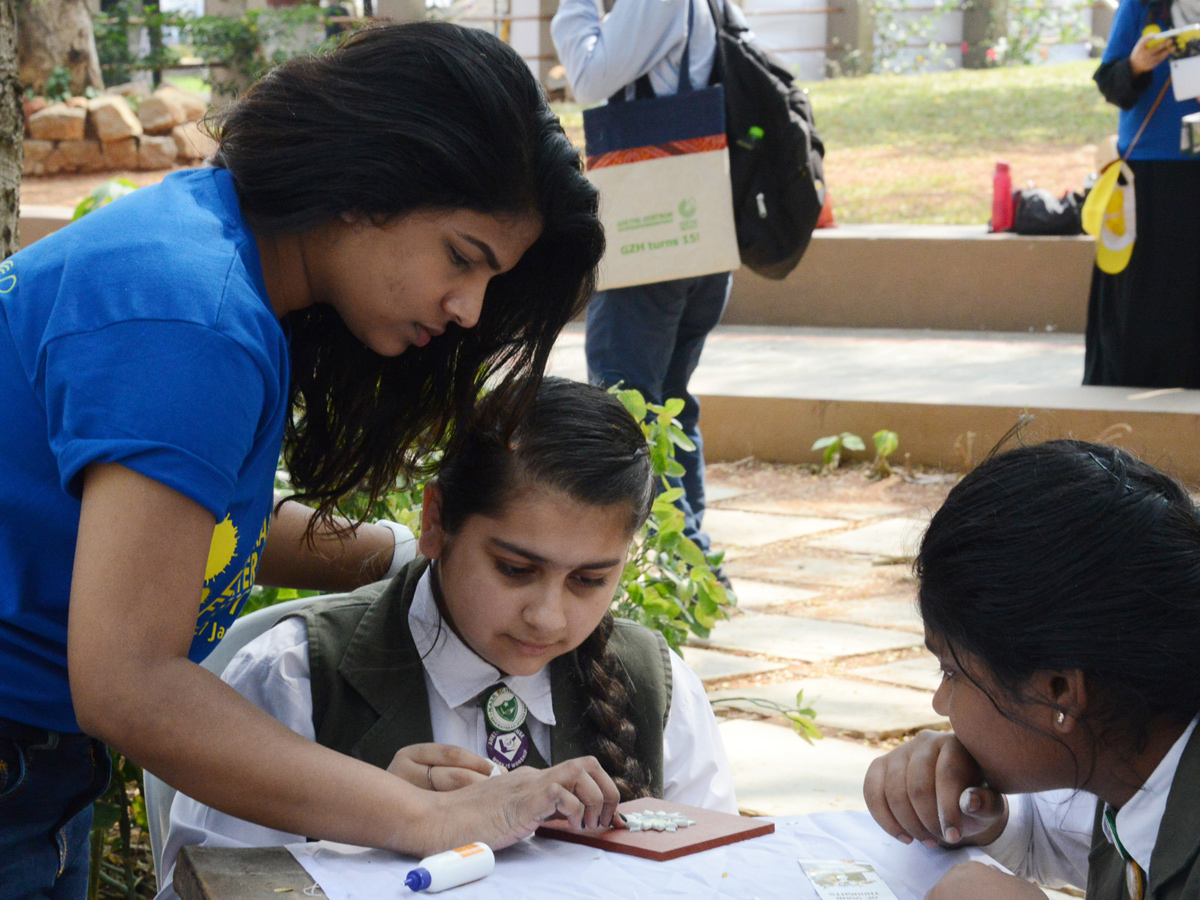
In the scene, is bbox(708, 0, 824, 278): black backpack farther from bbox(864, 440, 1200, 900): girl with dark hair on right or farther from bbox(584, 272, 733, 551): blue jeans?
bbox(864, 440, 1200, 900): girl with dark hair on right

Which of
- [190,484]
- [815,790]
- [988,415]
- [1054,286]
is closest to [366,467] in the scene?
[190,484]

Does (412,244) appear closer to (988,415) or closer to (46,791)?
(46,791)

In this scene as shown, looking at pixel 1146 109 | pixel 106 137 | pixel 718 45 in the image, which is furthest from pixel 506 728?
pixel 106 137

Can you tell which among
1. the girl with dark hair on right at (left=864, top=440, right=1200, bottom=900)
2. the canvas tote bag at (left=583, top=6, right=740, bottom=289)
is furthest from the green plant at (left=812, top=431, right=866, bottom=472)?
the girl with dark hair on right at (left=864, top=440, right=1200, bottom=900)

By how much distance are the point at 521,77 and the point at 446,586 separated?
0.71 meters

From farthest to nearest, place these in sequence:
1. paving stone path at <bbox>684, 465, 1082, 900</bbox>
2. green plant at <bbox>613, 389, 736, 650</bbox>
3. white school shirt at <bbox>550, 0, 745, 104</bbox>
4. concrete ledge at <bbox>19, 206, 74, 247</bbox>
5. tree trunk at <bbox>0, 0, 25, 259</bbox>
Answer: concrete ledge at <bbox>19, 206, 74, 247</bbox>
white school shirt at <bbox>550, 0, 745, 104</bbox>
paving stone path at <bbox>684, 465, 1082, 900</bbox>
green plant at <bbox>613, 389, 736, 650</bbox>
tree trunk at <bbox>0, 0, 25, 259</bbox>

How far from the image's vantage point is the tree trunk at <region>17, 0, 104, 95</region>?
1380 centimetres

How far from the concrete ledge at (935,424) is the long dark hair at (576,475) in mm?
3016

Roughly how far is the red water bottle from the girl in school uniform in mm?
6475

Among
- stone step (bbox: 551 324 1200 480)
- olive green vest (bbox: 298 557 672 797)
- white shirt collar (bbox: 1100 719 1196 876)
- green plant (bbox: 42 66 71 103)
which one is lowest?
stone step (bbox: 551 324 1200 480)

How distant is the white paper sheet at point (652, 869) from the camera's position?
116 cm

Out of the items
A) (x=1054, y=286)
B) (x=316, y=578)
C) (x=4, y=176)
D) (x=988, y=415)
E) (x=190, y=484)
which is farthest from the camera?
(x=1054, y=286)

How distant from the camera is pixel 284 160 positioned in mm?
1309

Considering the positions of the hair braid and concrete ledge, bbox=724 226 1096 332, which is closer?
the hair braid
